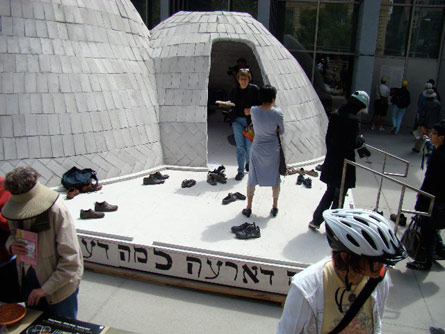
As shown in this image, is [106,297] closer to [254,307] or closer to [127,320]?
[127,320]

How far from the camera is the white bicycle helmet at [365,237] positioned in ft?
5.99

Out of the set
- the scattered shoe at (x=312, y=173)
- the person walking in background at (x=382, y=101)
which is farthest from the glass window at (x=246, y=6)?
the scattered shoe at (x=312, y=173)

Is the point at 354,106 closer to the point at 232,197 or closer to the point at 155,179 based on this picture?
the point at 232,197

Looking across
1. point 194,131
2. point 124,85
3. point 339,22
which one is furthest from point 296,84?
point 339,22

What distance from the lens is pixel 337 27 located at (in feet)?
45.0

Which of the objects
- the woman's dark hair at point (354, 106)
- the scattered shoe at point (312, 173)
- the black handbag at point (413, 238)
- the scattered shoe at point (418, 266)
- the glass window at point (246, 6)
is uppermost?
the glass window at point (246, 6)

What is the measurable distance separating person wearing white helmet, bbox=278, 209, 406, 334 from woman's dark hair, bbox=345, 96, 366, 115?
263cm

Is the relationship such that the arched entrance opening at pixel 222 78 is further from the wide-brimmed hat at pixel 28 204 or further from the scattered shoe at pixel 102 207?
the wide-brimmed hat at pixel 28 204

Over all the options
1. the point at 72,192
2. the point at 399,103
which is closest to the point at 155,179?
the point at 72,192

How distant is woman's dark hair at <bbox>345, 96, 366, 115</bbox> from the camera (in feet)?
14.0

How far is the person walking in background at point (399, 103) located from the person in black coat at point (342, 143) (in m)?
8.66

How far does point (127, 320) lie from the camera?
385cm

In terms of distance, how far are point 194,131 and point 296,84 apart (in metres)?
2.44

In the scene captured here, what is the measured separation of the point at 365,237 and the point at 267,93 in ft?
9.78
